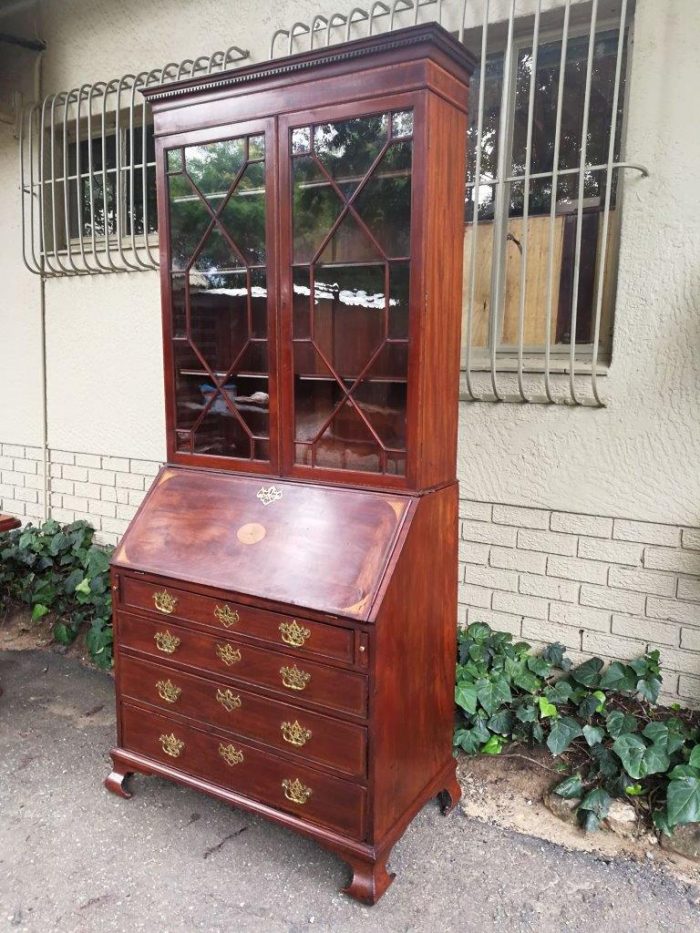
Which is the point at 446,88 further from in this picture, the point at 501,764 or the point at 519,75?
the point at 501,764

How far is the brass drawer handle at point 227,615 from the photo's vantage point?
2.01 meters

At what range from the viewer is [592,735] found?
7.55ft

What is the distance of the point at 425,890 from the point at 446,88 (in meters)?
2.17

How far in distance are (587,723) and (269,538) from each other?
128 cm

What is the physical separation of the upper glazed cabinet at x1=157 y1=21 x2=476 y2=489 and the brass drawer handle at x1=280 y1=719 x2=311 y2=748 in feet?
2.27

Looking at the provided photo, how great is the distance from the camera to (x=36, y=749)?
8.71ft

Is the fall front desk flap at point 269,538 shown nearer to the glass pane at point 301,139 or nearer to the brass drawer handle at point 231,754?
Answer: the brass drawer handle at point 231,754

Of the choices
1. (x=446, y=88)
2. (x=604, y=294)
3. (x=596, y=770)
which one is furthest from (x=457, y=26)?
(x=596, y=770)

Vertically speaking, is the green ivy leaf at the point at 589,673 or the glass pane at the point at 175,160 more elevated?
the glass pane at the point at 175,160

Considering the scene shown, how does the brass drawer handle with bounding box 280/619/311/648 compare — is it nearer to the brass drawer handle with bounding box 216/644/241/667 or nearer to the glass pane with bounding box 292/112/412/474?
the brass drawer handle with bounding box 216/644/241/667

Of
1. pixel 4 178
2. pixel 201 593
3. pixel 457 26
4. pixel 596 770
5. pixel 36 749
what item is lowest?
pixel 36 749

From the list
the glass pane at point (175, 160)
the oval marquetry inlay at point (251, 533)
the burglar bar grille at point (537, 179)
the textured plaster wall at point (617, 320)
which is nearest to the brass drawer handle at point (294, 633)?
the oval marquetry inlay at point (251, 533)

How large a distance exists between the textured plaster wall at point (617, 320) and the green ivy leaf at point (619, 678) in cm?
52

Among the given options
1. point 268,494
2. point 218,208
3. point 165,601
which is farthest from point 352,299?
point 165,601
